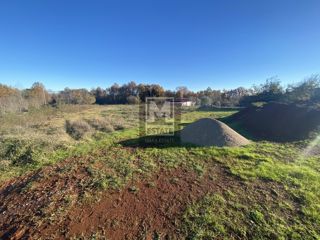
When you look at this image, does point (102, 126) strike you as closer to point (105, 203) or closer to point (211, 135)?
point (211, 135)

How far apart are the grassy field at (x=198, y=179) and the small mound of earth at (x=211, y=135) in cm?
53

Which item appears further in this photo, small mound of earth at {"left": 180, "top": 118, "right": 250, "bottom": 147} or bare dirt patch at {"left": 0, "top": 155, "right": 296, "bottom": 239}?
small mound of earth at {"left": 180, "top": 118, "right": 250, "bottom": 147}

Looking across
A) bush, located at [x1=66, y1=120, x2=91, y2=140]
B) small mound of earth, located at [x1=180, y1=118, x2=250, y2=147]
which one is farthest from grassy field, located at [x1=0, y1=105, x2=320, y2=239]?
bush, located at [x1=66, y1=120, x2=91, y2=140]

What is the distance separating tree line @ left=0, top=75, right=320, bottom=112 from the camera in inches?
912

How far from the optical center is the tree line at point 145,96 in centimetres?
2316

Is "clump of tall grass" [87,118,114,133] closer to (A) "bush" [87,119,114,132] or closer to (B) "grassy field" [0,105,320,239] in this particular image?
(A) "bush" [87,119,114,132]

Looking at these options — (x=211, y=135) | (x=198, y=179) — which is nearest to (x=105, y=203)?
(x=198, y=179)

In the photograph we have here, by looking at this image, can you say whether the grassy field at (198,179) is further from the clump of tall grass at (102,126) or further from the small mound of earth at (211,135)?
the clump of tall grass at (102,126)

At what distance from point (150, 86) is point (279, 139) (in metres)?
41.2

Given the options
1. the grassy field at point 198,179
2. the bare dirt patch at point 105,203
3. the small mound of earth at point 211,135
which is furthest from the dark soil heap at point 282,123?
the bare dirt patch at point 105,203

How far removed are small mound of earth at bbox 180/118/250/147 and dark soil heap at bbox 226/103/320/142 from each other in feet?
6.87

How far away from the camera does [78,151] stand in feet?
24.1

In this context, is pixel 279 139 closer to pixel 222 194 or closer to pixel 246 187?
pixel 246 187

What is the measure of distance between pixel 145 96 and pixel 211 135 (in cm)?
3963
